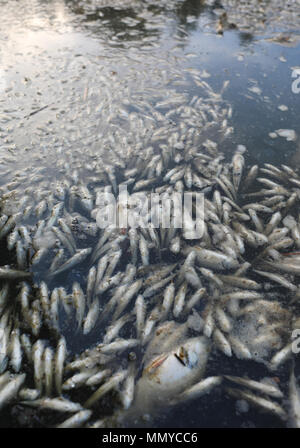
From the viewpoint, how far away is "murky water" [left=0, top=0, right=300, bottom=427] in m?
6.09

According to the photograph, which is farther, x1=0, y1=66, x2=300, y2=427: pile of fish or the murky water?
the murky water

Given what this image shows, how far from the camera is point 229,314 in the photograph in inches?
150

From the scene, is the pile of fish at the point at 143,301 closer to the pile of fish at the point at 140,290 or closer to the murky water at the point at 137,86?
the pile of fish at the point at 140,290

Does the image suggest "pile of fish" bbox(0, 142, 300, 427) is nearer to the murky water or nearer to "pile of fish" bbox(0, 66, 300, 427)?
"pile of fish" bbox(0, 66, 300, 427)

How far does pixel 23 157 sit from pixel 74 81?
3.81 metres

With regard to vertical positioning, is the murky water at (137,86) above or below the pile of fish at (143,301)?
above

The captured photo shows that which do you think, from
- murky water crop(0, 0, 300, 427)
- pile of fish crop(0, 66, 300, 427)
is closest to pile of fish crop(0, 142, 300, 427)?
pile of fish crop(0, 66, 300, 427)

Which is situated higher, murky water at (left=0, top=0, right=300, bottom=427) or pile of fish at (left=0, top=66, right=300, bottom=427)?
murky water at (left=0, top=0, right=300, bottom=427)

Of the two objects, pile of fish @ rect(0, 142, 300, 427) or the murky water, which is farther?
the murky water

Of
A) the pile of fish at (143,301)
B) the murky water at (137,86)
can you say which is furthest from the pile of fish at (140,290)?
the murky water at (137,86)

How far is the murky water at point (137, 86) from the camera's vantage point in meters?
6.09

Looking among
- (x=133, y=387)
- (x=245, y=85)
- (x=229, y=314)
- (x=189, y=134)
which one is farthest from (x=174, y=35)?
(x=133, y=387)
